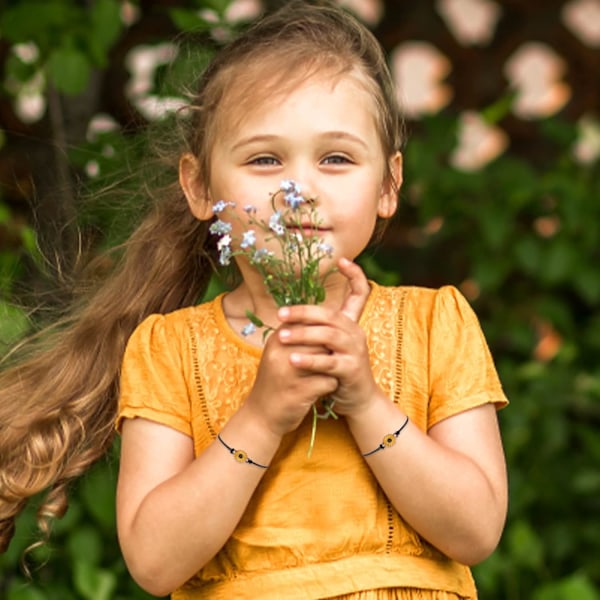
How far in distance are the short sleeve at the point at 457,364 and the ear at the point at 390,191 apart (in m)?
0.16

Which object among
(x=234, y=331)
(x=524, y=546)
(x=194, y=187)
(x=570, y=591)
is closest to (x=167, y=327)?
(x=234, y=331)

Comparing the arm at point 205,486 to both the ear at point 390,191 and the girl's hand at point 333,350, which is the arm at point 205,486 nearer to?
the girl's hand at point 333,350

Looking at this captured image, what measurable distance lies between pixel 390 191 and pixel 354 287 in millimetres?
273

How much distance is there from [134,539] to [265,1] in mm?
2432

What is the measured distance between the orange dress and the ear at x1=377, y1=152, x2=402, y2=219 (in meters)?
0.12

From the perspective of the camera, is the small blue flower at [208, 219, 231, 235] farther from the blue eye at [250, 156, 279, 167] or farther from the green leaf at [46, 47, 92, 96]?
the green leaf at [46, 47, 92, 96]

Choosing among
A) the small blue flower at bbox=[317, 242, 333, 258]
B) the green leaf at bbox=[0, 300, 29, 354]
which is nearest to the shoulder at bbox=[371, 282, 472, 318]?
the small blue flower at bbox=[317, 242, 333, 258]

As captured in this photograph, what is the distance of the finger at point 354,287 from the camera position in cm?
195

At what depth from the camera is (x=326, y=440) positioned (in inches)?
80.4

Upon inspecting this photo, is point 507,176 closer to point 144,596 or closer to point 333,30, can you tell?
point 144,596

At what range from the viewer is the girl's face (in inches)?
78.6

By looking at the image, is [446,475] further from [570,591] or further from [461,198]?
[461,198]

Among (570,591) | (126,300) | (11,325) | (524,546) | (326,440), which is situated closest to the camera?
(326,440)

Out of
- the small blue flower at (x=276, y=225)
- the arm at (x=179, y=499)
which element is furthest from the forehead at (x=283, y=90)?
the arm at (x=179, y=499)
